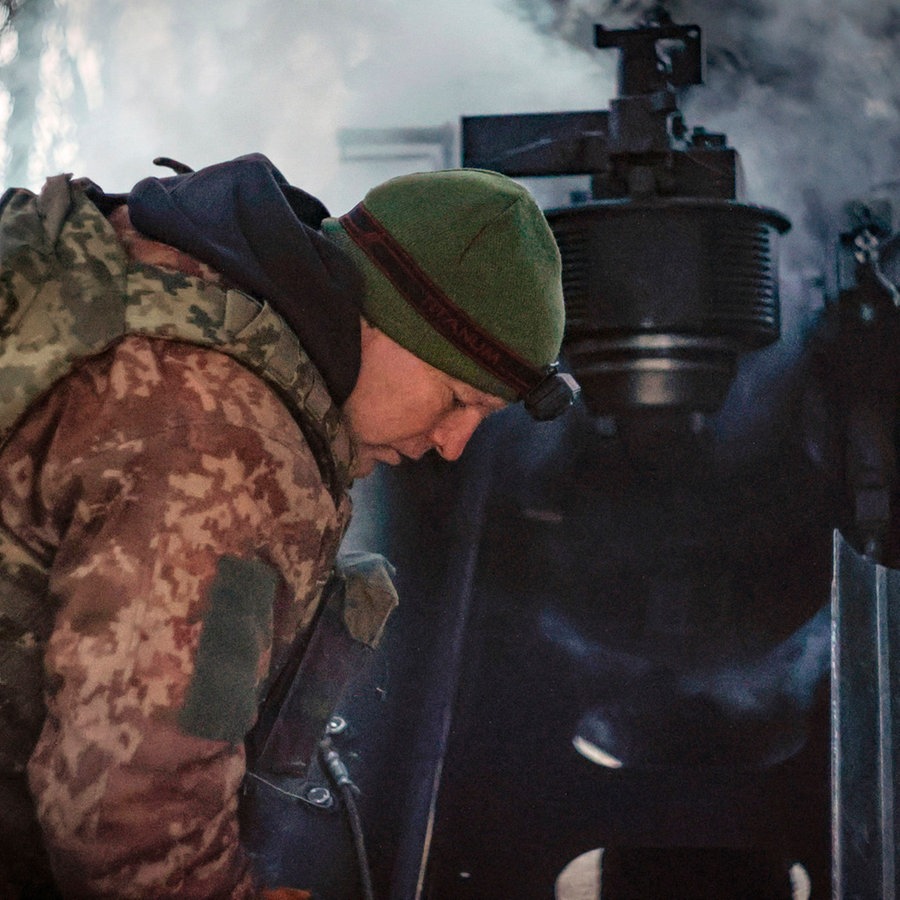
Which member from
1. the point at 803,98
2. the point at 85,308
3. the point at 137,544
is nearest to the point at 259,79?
the point at 803,98

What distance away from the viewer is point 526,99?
2.19 meters

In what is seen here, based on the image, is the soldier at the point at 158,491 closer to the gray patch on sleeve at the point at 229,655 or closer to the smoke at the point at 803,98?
the gray patch on sleeve at the point at 229,655

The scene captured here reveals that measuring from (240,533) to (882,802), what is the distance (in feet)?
3.62

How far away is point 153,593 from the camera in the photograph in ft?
3.06

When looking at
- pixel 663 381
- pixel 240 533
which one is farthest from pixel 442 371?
pixel 663 381

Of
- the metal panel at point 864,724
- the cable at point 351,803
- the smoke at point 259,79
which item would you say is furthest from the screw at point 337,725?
the smoke at point 259,79

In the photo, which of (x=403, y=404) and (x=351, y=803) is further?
(x=351, y=803)

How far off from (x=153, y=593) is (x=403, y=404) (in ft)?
1.34

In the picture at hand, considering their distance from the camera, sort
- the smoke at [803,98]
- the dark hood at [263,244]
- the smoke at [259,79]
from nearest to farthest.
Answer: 1. the dark hood at [263,244]
2. the smoke at [803,98]
3. the smoke at [259,79]

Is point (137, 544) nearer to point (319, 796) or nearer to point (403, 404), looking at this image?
point (403, 404)

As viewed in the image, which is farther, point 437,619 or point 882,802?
point 437,619

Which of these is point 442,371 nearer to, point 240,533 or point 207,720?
point 240,533

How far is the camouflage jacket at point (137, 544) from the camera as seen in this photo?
92cm

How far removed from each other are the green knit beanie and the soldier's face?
0.07 feet
